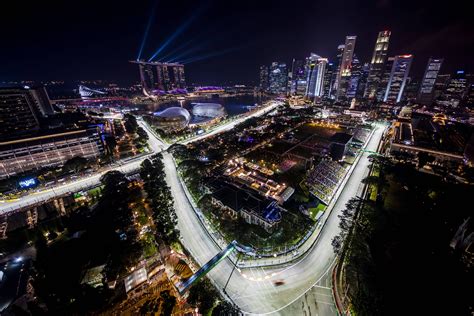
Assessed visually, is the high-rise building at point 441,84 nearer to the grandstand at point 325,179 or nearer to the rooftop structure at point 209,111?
the grandstand at point 325,179

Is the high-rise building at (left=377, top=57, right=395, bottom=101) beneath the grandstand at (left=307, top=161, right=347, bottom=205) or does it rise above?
above

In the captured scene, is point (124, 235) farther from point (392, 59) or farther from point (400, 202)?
point (392, 59)

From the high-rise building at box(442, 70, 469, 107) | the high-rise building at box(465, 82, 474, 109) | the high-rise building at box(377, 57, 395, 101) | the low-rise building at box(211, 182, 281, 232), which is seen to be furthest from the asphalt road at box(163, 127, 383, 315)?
the high-rise building at box(442, 70, 469, 107)

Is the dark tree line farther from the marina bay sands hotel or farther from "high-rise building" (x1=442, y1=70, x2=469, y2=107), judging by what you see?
"high-rise building" (x1=442, y1=70, x2=469, y2=107)

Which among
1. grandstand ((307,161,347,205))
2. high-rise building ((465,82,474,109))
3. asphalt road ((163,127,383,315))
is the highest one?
high-rise building ((465,82,474,109))

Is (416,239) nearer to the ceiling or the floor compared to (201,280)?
nearer to the ceiling

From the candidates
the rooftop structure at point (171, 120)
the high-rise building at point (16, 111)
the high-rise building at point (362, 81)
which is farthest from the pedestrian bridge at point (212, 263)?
the high-rise building at point (362, 81)

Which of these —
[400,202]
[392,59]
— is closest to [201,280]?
[400,202]
